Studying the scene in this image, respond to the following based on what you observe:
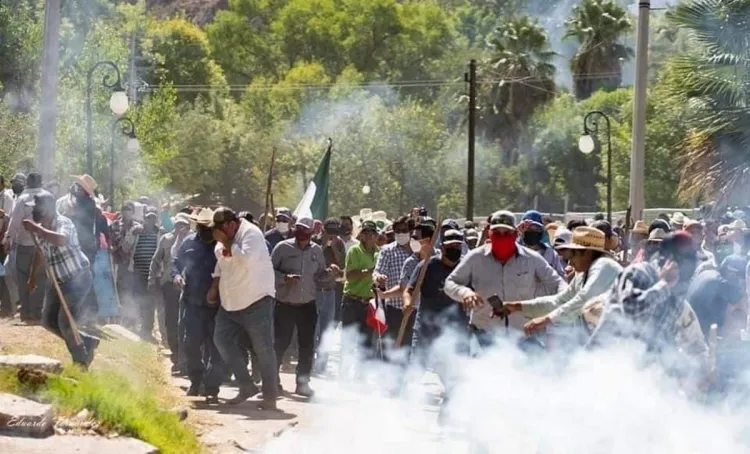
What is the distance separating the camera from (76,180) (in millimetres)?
15289

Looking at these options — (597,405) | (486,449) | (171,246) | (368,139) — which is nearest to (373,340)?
(171,246)

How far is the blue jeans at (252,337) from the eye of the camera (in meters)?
12.5

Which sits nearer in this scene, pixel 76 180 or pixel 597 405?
pixel 597 405

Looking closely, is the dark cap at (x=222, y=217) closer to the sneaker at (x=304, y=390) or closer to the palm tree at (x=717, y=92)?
the sneaker at (x=304, y=390)

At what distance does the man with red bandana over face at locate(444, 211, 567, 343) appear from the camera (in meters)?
10.4

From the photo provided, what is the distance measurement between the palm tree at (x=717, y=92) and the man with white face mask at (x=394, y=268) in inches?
302

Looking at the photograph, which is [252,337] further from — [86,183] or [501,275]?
[86,183]

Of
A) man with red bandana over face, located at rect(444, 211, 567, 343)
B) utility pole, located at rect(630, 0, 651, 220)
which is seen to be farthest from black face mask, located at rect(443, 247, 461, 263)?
utility pole, located at rect(630, 0, 651, 220)

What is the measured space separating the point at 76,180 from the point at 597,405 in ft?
26.0

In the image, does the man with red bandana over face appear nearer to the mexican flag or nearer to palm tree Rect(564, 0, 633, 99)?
the mexican flag

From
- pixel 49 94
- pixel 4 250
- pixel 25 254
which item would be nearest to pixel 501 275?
pixel 25 254

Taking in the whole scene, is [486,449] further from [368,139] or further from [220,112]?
[220,112]

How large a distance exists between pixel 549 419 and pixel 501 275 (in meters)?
1.53

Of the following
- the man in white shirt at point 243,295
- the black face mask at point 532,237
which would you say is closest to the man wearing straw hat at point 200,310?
the man in white shirt at point 243,295
